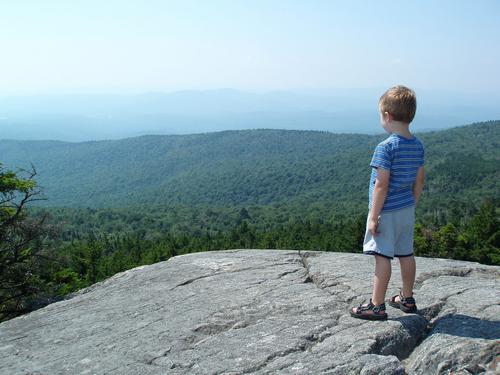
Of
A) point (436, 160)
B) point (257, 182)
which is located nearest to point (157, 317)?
point (436, 160)

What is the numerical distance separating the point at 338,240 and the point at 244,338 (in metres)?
43.8

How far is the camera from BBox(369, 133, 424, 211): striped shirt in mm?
5355

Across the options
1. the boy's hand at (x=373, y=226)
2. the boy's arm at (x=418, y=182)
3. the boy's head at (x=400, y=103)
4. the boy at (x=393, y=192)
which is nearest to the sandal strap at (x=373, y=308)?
the boy at (x=393, y=192)

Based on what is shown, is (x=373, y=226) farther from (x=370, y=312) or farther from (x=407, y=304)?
(x=407, y=304)

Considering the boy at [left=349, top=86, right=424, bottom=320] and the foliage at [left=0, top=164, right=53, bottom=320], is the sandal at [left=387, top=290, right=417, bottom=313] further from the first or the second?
the foliage at [left=0, top=164, right=53, bottom=320]

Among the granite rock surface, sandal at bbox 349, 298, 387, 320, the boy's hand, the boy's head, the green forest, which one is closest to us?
the granite rock surface

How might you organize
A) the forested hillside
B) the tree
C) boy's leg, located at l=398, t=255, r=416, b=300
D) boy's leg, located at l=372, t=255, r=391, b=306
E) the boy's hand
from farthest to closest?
the forested hillside → the tree → boy's leg, located at l=398, t=255, r=416, b=300 → boy's leg, located at l=372, t=255, r=391, b=306 → the boy's hand

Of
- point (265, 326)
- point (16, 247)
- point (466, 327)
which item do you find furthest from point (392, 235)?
point (16, 247)

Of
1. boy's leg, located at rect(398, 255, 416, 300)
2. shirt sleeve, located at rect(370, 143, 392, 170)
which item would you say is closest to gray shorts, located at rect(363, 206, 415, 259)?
boy's leg, located at rect(398, 255, 416, 300)

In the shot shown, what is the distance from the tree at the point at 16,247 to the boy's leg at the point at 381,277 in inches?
510

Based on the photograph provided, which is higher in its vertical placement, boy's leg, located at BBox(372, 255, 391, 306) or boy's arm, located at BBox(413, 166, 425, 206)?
boy's arm, located at BBox(413, 166, 425, 206)

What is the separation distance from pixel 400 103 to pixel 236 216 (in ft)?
369

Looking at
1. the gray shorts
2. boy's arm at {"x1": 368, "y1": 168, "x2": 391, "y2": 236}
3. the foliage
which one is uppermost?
boy's arm at {"x1": 368, "y1": 168, "x2": 391, "y2": 236}

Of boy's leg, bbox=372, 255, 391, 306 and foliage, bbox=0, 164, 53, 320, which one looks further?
foliage, bbox=0, 164, 53, 320
